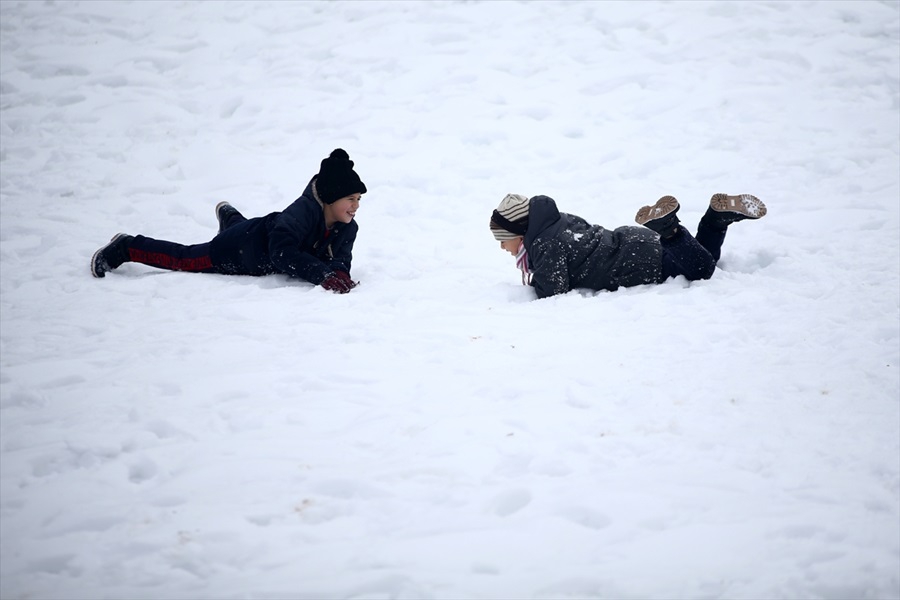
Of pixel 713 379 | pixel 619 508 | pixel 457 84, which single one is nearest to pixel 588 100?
pixel 457 84

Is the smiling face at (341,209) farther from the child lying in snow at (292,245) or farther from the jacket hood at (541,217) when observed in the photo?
the jacket hood at (541,217)

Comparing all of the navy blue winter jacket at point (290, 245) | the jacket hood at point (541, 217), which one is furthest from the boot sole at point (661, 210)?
the navy blue winter jacket at point (290, 245)

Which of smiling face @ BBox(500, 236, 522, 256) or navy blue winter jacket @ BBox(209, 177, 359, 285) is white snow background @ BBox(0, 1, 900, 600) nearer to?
navy blue winter jacket @ BBox(209, 177, 359, 285)

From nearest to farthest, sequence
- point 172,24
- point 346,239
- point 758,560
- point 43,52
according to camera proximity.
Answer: point 758,560, point 346,239, point 43,52, point 172,24

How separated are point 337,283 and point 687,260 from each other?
227cm

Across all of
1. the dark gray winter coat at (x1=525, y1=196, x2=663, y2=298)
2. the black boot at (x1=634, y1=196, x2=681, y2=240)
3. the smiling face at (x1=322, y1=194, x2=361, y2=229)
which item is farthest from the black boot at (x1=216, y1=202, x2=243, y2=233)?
the black boot at (x1=634, y1=196, x2=681, y2=240)

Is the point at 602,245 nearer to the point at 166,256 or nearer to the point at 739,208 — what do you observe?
the point at 739,208

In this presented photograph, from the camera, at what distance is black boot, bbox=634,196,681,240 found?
450cm

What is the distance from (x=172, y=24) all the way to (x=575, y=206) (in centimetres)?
636

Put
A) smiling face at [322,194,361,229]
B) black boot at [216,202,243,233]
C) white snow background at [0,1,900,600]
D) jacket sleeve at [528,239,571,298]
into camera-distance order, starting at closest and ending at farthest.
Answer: white snow background at [0,1,900,600]
jacket sleeve at [528,239,571,298]
smiling face at [322,194,361,229]
black boot at [216,202,243,233]

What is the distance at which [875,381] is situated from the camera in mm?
3330

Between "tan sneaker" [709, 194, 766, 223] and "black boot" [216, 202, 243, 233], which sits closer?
"tan sneaker" [709, 194, 766, 223]

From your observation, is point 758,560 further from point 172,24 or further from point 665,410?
point 172,24

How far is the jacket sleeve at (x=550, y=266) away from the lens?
4.44m
